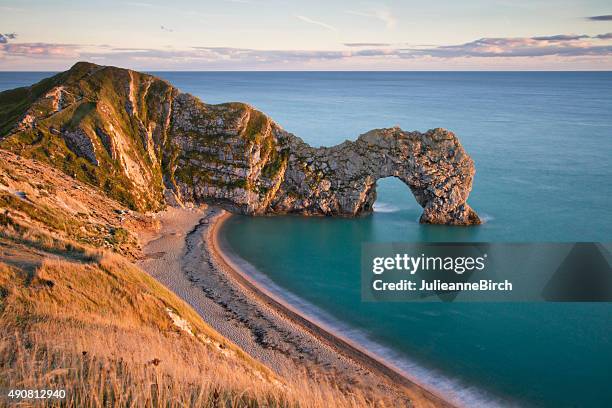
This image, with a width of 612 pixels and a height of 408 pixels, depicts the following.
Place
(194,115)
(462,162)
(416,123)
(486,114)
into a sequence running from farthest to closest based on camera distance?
(486,114), (416,123), (194,115), (462,162)

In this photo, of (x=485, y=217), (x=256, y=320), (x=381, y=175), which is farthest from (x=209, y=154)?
(x=485, y=217)

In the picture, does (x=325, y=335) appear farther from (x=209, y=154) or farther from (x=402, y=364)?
(x=209, y=154)

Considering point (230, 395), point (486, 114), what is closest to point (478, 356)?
point (230, 395)

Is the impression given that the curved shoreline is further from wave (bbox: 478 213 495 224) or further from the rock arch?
wave (bbox: 478 213 495 224)

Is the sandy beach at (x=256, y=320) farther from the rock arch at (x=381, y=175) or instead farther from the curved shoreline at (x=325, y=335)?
the rock arch at (x=381, y=175)

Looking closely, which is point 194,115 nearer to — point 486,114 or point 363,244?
point 363,244

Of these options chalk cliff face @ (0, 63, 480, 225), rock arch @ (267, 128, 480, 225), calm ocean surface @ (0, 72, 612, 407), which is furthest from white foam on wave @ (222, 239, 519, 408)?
chalk cliff face @ (0, 63, 480, 225)
